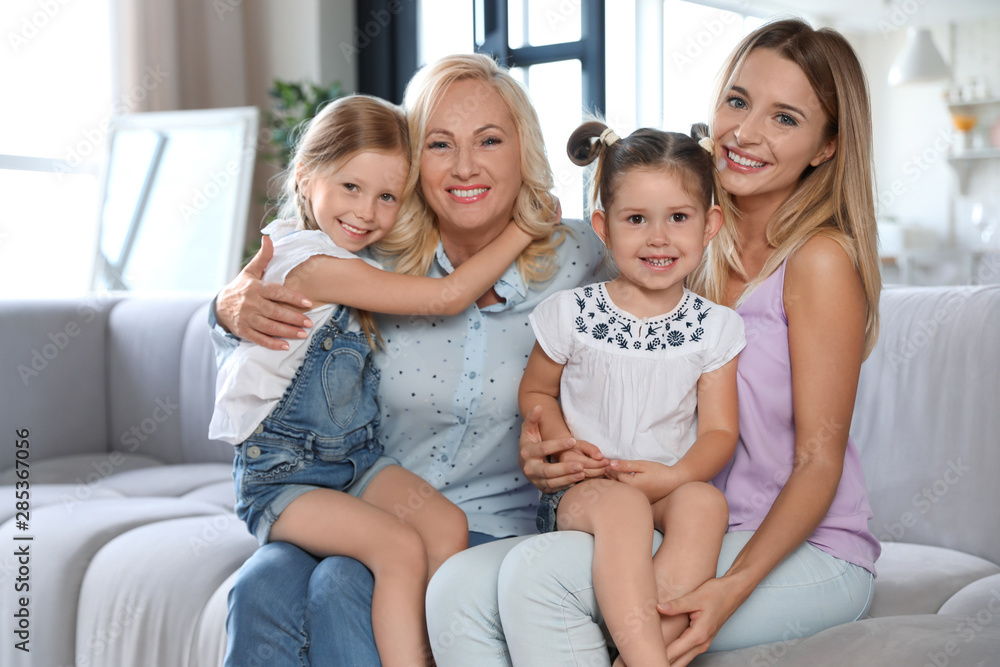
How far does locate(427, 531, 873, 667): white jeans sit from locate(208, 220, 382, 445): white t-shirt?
16.2 inches

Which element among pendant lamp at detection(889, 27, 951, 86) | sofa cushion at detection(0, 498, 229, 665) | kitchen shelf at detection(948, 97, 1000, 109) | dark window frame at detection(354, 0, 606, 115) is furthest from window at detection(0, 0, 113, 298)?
kitchen shelf at detection(948, 97, 1000, 109)

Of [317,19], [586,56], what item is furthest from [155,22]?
[586,56]

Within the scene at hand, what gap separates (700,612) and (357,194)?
88 centimetres

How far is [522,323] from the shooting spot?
154 centimetres

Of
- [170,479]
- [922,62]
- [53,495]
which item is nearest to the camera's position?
[53,495]

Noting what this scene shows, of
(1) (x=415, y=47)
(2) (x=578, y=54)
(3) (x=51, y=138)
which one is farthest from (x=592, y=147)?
(3) (x=51, y=138)

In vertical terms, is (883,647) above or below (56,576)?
above

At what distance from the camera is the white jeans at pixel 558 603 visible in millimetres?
1065

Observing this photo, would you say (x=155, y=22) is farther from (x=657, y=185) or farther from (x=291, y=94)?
(x=657, y=185)

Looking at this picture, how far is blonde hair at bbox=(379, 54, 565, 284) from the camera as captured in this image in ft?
4.91

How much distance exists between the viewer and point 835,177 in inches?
51.3

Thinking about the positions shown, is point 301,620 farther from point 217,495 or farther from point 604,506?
point 217,495

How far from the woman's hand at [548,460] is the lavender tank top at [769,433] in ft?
0.87

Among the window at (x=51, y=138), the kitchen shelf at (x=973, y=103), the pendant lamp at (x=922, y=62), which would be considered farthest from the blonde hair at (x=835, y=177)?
the kitchen shelf at (x=973, y=103)
